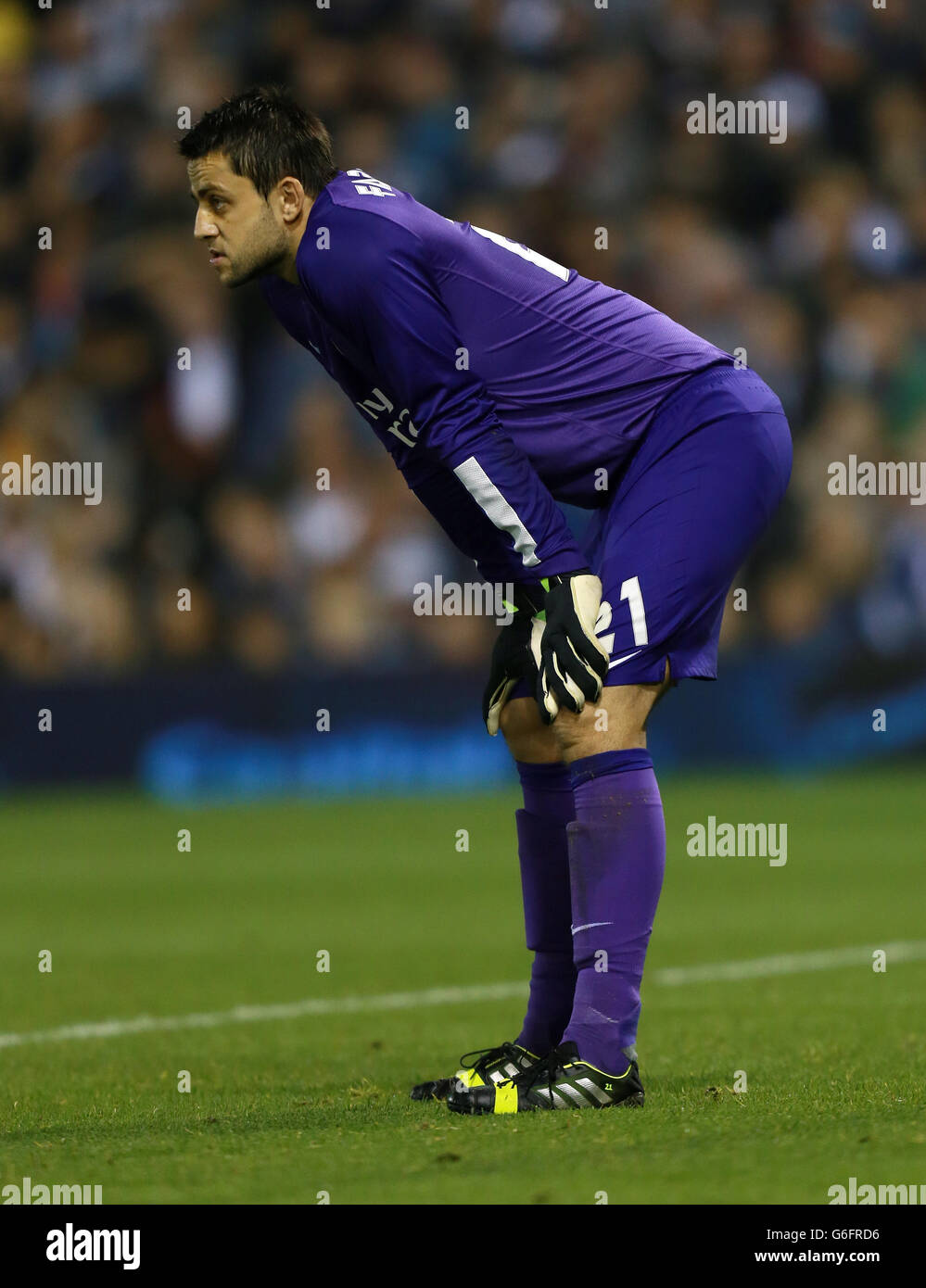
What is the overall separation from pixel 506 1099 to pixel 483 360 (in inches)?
60.7

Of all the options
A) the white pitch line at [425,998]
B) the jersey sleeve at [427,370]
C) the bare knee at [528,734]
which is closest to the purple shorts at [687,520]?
the jersey sleeve at [427,370]

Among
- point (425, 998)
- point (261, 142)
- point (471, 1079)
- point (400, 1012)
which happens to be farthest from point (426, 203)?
point (471, 1079)

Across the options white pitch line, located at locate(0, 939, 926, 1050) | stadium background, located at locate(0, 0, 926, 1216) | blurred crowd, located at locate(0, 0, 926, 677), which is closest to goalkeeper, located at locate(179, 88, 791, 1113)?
white pitch line, located at locate(0, 939, 926, 1050)

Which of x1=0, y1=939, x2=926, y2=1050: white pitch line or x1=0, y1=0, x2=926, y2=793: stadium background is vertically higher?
x1=0, y1=0, x2=926, y2=793: stadium background

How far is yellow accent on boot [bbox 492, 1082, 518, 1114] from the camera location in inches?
160

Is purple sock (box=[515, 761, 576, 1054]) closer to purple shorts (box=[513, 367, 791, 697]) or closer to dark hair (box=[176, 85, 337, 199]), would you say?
purple shorts (box=[513, 367, 791, 697])

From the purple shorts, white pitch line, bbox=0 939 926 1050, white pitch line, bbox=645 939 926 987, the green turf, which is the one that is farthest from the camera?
white pitch line, bbox=645 939 926 987

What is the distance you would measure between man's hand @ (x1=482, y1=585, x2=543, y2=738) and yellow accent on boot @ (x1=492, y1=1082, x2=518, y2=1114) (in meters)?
0.78

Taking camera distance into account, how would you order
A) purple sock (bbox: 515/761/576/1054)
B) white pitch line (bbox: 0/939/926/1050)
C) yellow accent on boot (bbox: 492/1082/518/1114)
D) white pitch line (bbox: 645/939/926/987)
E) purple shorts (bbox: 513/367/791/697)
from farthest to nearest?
1. white pitch line (bbox: 645/939/926/987)
2. white pitch line (bbox: 0/939/926/1050)
3. purple sock (bbox: 515/761/576/1054)
4. purple shorts (bbox: 513/367/791/697)
5. yellow accent on boot (bbox: 492/1082/518/1114)

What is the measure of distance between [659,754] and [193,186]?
415 inches

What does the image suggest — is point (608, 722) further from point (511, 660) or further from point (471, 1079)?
point (471, 1079)

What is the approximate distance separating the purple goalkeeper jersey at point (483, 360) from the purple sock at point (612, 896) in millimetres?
458

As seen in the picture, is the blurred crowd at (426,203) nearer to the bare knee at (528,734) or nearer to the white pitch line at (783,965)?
the white pitch line at (783,965)

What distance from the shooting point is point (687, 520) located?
13.8 ft
